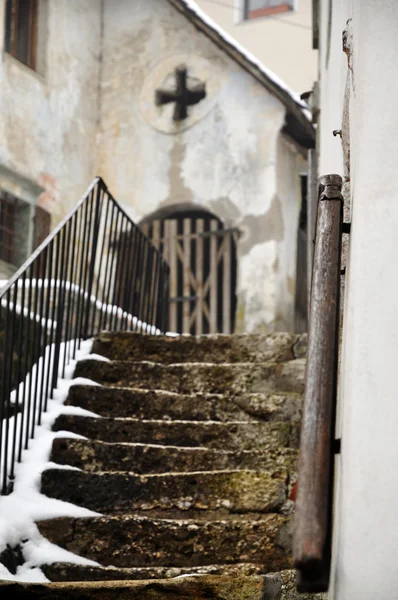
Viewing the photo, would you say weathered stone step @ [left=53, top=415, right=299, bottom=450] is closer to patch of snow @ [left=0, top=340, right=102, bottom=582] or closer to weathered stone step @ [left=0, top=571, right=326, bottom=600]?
patch of snow @ [left=0, top=340, right=102, bottom=582]

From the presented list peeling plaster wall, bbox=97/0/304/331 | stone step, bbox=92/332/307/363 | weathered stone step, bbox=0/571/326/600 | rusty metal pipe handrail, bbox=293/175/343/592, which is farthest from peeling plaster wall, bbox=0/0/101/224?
rusty metal pipe handrail, bbox=293/175/343/592

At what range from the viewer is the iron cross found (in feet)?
40.4

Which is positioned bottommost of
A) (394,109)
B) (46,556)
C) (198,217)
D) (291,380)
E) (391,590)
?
(46,556)

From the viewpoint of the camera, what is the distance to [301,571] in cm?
229

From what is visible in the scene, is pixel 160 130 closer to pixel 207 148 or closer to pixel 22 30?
pixel 207 148

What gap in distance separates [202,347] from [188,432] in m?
0.97

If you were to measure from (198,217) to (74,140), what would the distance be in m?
1.61

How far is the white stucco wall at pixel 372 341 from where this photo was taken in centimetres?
259

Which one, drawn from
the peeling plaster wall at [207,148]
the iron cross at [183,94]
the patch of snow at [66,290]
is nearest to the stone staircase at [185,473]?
the patch of snow at [66,290]

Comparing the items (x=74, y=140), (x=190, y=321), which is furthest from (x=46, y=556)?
(x=74, y=140)

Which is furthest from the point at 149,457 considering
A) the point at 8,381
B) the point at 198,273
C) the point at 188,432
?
the point at 198,273

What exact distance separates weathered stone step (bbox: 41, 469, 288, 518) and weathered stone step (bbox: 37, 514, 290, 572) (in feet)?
0.38

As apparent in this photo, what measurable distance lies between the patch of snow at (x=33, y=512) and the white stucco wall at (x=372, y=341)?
1.83m

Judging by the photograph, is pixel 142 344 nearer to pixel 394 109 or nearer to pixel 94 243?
pixel 94 243
